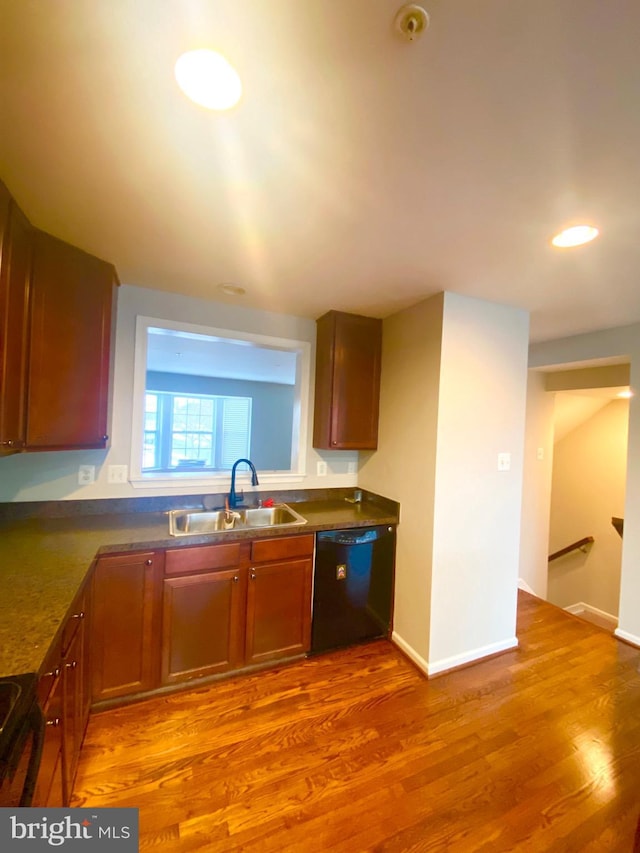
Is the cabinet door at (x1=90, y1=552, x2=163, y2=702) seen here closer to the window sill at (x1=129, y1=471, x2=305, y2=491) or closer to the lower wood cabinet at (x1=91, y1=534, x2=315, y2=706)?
the lower wood cabinet at (x1=91, y1=534, x2=315, y2=706)

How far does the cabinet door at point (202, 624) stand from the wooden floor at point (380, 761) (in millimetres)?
153

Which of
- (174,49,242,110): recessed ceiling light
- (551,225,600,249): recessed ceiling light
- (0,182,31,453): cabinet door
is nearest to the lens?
(174,49,242,110): recessed ceiling light

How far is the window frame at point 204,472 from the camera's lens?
219 centimetres

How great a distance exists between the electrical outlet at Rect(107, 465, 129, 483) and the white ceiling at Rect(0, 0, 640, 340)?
1254 mm

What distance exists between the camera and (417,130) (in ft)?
3.11

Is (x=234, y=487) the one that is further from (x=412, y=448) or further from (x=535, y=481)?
(x=535, y=481)

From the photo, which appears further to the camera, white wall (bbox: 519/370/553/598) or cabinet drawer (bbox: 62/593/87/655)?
white wall (bbox: 519/370/553/598)

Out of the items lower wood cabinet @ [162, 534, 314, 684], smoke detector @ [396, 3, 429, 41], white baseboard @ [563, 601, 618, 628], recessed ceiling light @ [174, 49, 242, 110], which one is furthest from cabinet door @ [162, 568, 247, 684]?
white baseboard @ [563, 601, 618, 628]

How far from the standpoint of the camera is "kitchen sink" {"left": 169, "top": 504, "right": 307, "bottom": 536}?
7.14 ft

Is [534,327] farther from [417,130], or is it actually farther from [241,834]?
[241,834]

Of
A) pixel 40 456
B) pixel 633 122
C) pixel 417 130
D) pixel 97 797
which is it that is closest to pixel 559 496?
pixel 633 122

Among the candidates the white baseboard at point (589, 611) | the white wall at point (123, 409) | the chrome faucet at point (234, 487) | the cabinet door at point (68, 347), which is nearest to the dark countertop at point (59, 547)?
the white wall at point (123, 409)

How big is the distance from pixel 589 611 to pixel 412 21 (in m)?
5.92

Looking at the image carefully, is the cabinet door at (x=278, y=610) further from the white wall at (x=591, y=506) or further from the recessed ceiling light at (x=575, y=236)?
the white wall at (x=591, y=506)
